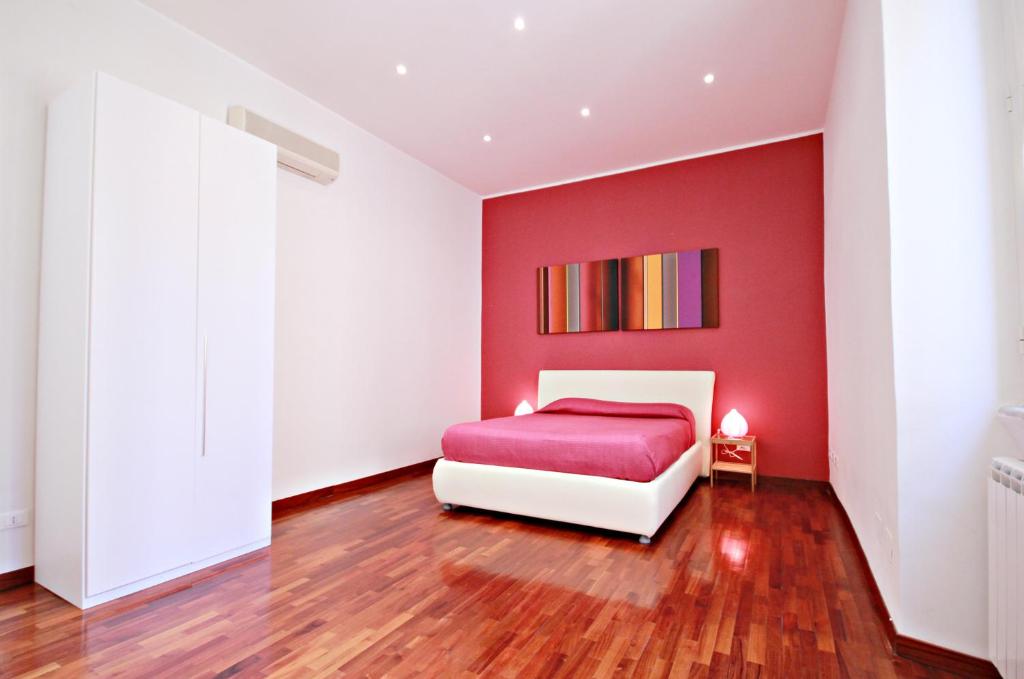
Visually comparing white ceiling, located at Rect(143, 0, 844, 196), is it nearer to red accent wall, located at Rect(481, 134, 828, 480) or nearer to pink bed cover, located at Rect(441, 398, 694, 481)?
red accent wall, located at Rect(481, 134, 828, 480)

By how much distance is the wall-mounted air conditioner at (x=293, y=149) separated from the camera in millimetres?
3275

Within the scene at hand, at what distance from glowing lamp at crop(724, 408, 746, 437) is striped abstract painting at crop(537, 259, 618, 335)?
1326 millimetres

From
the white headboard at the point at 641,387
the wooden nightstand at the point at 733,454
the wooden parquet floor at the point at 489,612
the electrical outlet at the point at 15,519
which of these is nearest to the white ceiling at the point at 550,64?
the white headboard at the point at 641,387

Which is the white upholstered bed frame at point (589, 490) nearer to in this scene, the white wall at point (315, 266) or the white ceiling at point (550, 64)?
the white wall at point (315, 266)

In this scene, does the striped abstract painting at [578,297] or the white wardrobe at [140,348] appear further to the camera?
the striped abstract painting at [578,297]

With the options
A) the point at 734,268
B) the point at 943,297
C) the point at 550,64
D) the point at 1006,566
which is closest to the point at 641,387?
the point at 734,268

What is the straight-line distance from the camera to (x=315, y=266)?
3846mm

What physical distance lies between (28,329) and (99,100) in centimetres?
110

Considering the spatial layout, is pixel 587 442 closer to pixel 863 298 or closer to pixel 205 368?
pixel 863 298

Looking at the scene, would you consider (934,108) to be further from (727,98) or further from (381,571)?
(381,571)

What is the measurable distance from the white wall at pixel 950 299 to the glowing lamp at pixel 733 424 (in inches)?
98.8

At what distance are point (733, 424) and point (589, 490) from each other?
183cm

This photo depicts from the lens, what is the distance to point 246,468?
9.10 ft

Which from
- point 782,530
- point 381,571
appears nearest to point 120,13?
point 381,571
